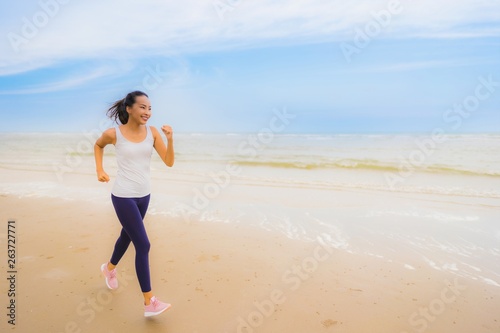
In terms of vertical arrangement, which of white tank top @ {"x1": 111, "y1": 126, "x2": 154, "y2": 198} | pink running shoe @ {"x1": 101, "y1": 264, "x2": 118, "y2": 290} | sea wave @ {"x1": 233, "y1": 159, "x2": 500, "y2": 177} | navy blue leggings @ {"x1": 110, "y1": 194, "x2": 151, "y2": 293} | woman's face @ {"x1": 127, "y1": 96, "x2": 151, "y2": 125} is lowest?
sea wave @ {"x1": 233, "y1": 159, "x2": 500, "y2": 177}

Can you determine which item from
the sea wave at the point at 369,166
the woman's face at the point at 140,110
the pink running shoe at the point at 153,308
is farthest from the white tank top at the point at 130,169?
the sea wave at the point at 369,166

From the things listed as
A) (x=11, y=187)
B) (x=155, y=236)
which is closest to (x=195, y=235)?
(x=155, y=236)

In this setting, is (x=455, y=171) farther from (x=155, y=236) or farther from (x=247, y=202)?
(x=155, y=236)

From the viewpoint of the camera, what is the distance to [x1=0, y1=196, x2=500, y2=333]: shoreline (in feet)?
Answer: 11.2

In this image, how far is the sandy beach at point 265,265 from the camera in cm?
349

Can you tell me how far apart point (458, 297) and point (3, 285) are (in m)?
5.02

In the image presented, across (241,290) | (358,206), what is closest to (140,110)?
(241,290)

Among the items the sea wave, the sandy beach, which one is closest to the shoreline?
the sandy beach

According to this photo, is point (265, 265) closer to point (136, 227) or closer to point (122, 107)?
point (136, 227)

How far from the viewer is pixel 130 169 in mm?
3387

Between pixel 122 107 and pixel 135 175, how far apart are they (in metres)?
0.68

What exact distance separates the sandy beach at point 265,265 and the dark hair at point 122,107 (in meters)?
1.91

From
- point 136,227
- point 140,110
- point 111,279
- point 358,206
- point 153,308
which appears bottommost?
point 358,206

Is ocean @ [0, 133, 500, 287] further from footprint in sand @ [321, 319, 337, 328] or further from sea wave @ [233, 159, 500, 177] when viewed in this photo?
footprint in sand @ [321, 319, 337, 328]
